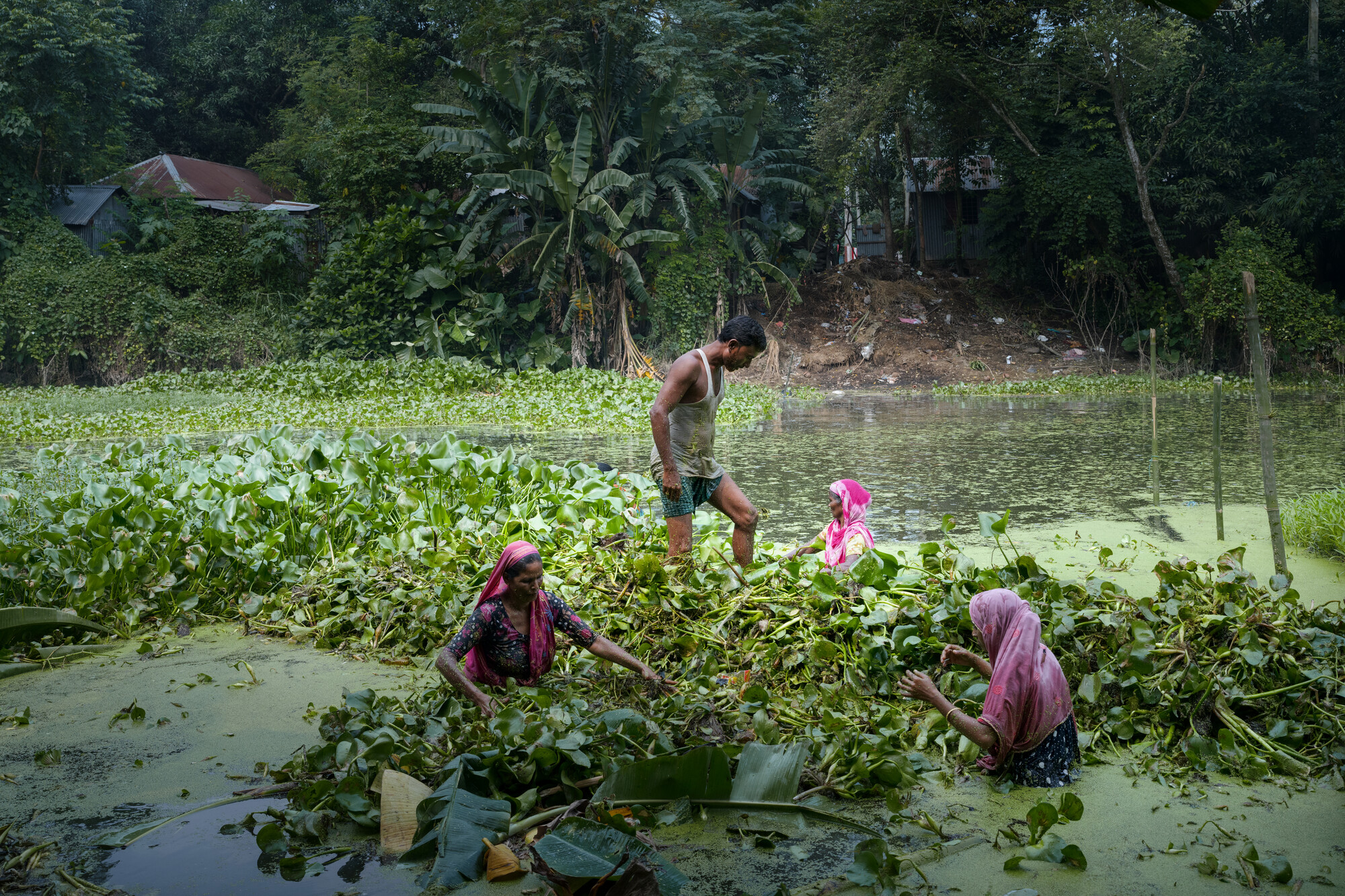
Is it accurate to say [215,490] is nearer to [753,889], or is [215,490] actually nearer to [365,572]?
[365,572]

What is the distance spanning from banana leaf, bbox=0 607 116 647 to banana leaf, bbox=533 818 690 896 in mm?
2856

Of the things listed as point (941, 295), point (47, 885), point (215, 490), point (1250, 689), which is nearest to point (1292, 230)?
point (941, 295)

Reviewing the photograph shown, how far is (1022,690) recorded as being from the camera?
105 inches

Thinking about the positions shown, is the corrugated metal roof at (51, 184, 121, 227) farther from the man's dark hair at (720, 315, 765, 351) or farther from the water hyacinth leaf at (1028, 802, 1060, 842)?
the water hyacinth leaf at (1028, 802, 1060, 842)

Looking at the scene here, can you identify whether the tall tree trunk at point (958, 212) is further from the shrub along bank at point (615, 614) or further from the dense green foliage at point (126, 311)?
the shrub along bank at point (615, 614)

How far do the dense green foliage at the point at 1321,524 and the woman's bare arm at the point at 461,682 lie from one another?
169 inches

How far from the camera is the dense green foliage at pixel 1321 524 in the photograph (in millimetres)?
4926

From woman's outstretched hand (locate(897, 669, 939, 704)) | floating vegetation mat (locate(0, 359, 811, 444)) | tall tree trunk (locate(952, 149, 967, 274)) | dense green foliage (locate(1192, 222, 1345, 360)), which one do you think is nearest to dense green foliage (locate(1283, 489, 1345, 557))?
woman's outstretched hand (locate(897, 669, 939, 704))

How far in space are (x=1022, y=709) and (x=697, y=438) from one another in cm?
212

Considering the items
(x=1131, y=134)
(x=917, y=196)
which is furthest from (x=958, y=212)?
(x=1131, y=134)

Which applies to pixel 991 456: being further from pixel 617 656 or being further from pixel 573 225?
pixel 573 225

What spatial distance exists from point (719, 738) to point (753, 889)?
66 cm

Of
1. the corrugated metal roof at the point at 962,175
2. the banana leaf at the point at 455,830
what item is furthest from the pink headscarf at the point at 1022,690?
the corrugated metal roof at the point at 962,175

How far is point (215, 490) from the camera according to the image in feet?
16.9
